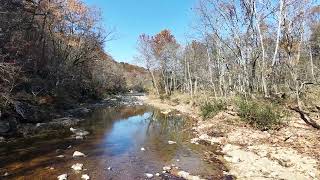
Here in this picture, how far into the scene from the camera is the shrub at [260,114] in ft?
56.7

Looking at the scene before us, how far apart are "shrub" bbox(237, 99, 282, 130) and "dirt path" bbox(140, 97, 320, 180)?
1.44ft

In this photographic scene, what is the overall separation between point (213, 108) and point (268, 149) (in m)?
9.95

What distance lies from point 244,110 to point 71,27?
23062 millimetres

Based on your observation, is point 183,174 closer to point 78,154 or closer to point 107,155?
point 107,155

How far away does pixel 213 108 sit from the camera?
24.2 m

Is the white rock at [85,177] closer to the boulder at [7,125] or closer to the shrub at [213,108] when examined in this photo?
the boulder at [7,125]

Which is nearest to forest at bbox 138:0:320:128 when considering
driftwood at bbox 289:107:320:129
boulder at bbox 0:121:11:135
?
driftwood at bbox 289:107:320:129

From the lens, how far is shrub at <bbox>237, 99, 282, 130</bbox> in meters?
17.3

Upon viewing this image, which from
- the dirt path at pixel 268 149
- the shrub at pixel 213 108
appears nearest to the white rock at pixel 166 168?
the dirt path at pixel 268 149

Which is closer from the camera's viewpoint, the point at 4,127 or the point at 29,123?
the point at 4,127

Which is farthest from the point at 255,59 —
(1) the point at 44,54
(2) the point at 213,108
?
(1) the point at 44,54

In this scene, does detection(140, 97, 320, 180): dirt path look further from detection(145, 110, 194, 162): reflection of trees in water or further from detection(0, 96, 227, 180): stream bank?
detection(145, 110, 194, 162): reflection of trees in water

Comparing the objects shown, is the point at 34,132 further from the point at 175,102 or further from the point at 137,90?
the point at 137,90

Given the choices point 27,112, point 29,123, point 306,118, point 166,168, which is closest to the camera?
point 166,168
